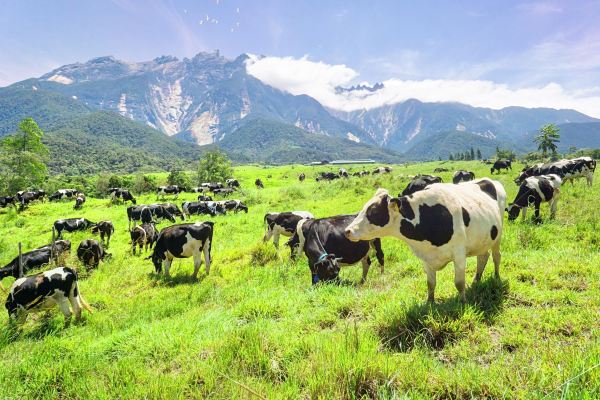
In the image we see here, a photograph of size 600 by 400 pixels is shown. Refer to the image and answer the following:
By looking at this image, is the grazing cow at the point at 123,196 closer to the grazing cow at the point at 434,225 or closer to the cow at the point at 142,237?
the cow at the point at 142,237

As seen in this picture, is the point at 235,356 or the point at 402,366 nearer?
the point at 402,366

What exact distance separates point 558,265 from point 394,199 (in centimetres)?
390

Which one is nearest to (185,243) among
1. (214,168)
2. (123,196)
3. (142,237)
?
(142,237)

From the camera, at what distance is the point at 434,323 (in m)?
4.29

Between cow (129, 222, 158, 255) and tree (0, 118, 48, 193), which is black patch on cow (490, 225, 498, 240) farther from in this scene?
tree (0, 118, 48, 193)

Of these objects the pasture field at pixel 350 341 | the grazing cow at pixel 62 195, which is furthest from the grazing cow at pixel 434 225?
the grazing cow at pixel 62 195

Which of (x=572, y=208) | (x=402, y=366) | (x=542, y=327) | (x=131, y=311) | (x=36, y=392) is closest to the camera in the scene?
(x=402, y=366)

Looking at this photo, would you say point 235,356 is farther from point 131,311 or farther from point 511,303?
point 131,311

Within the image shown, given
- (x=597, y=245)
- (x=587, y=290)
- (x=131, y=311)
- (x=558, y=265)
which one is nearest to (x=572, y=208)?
(x=597, y=245)

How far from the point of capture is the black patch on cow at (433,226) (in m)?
5.09

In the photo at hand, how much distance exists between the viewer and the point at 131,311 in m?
7.93

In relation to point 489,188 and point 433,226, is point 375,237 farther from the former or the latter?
point 489,188

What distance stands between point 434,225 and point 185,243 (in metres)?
8.96

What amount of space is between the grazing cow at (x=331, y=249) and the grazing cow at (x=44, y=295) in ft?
19.1
